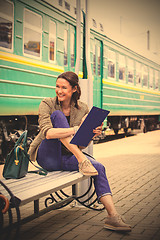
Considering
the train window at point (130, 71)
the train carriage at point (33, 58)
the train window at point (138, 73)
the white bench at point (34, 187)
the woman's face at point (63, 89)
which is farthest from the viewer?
the train window at point (138, 73)

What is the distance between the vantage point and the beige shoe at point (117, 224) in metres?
3.38

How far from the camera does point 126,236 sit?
10.8ft

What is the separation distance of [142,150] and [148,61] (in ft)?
27.1

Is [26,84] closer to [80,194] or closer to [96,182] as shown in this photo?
[80,194]

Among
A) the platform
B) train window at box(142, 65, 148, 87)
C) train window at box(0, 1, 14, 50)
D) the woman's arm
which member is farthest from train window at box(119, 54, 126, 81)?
the woman's arm

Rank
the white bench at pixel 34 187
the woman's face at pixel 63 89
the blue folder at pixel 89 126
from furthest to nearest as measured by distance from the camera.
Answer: the woman's face at pixel 63 89 < the blue folder at pixel 89 126 < the white bench at pixel 34 187

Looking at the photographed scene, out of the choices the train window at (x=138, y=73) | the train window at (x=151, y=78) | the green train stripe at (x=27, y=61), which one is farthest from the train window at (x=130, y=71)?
the green train stripe at (x=27, y=61)

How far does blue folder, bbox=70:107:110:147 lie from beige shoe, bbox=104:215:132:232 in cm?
76

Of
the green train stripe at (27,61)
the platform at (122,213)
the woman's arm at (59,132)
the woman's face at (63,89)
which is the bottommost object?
the platform at (122,213)

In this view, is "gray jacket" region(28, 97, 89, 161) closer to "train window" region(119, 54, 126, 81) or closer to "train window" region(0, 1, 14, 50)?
"train window" region(0, 1, 14, 50)

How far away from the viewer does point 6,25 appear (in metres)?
7.64

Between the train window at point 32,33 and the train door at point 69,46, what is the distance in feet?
4.51

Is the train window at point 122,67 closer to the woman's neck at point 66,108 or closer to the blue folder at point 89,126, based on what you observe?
the woman's neck at point 66,108

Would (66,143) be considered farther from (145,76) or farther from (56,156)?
(145,76)
